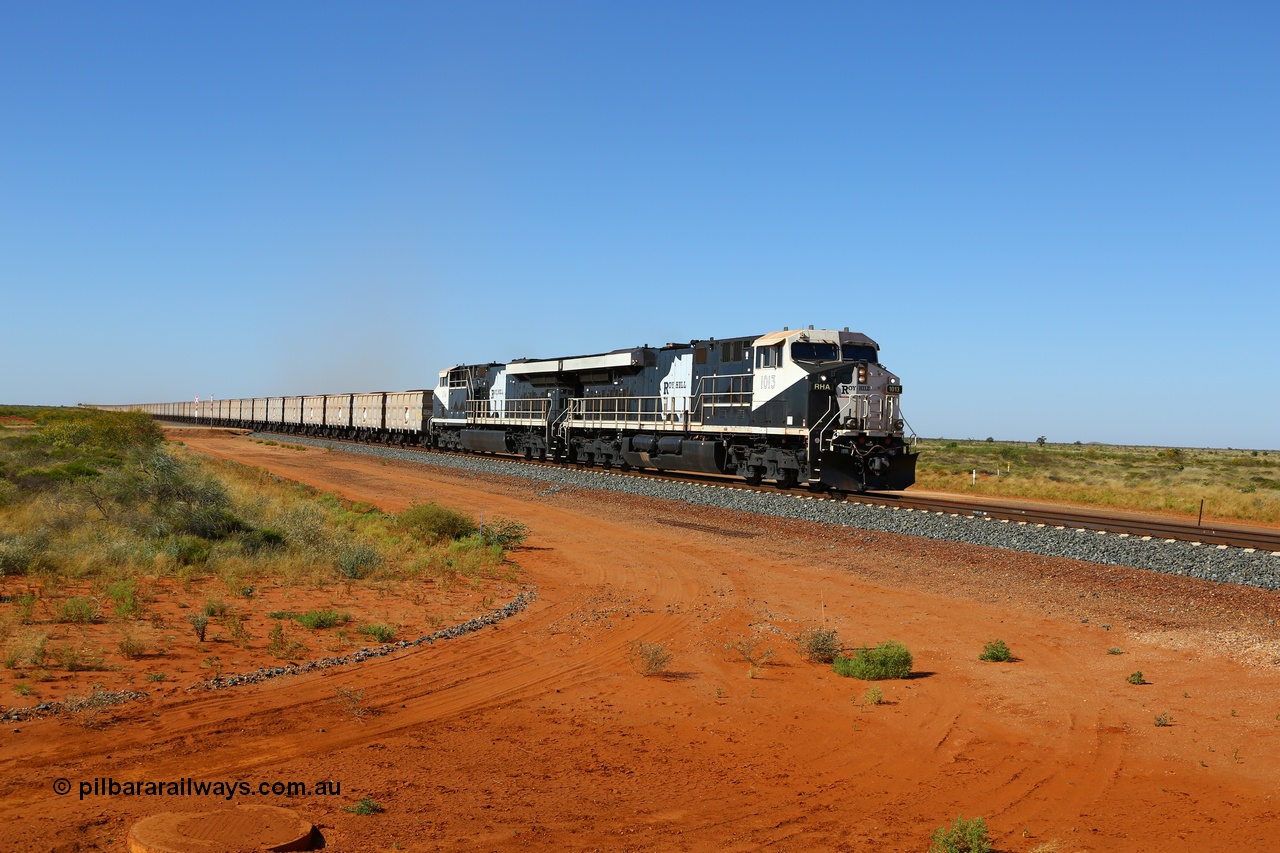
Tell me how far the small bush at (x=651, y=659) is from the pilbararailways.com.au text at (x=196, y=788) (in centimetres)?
367

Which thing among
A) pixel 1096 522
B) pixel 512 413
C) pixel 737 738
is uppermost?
pixel 512 413

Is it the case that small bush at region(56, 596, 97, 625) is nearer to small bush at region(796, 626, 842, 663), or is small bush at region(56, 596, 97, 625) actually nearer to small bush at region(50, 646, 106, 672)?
small bush at region(50, 646, 106, 672)

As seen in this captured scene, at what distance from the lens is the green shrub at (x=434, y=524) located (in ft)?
57.6

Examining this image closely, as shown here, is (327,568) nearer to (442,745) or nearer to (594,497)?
(442,745)

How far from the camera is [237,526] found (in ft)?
49.8

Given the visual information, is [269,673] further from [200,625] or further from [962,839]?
[962,839]

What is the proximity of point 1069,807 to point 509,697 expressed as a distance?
15.3ft

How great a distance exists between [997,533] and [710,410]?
11.1 m

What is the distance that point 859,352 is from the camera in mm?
24203

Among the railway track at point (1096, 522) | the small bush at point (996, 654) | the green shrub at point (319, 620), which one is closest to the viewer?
the small bush at point (996, 654)

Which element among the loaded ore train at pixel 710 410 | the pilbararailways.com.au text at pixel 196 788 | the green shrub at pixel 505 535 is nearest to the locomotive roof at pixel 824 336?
the loaded ore train at pixel 710 410

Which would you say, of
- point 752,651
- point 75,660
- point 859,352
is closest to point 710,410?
point 859,352

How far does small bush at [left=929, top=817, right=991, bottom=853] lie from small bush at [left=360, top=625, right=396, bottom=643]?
6444mm

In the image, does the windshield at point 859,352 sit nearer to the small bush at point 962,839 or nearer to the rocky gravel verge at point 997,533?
the rocky gravel verge at point 997,533
